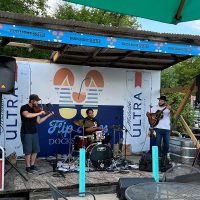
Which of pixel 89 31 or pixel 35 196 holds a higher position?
pixel 89 31

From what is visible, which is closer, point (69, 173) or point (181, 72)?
point (69, 173)

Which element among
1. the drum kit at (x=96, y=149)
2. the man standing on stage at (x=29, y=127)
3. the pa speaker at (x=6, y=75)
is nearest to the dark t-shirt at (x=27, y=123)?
the man standing on stage at (x=29, y=127)

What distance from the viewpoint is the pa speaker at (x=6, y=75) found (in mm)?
6031

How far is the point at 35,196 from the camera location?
5844 millimetres

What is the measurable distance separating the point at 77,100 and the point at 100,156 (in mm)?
2187

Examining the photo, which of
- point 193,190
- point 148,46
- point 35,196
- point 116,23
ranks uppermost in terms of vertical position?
point 116,23

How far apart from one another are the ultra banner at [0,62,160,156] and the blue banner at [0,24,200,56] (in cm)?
245

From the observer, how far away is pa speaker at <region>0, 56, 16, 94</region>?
6031mm

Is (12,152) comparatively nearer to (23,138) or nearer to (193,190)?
(23,138)

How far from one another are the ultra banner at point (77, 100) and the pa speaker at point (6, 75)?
228 centimetres

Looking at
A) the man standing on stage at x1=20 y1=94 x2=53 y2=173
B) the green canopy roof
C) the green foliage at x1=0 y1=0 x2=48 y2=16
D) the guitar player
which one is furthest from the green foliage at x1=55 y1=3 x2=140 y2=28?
the green canopy roof

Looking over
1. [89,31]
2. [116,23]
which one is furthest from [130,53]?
[116,23]

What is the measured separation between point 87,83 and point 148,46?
2.71 metres

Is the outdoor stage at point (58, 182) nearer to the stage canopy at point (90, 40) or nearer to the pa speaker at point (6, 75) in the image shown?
the pa speaker at point (6, 75)
